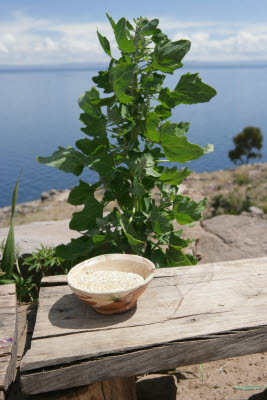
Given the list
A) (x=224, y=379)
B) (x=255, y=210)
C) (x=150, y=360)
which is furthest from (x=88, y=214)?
(x=255, y=210)

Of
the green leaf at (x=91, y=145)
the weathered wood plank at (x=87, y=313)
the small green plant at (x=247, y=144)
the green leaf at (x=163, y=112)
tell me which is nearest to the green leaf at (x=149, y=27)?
the green leaf at (x=163, y=112)

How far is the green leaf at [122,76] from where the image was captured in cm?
202

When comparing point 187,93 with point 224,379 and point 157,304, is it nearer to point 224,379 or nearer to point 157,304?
point 157,304

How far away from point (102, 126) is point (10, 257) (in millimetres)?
1255

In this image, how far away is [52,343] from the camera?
4.85ft

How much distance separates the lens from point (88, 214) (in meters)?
2.39

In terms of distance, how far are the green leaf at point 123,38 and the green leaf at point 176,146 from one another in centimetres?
48

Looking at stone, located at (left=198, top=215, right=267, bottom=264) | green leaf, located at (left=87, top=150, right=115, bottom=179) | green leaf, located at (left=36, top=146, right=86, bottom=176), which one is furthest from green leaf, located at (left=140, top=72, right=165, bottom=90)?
stone, located at (left=198, top=215, right=267, bottom=264)

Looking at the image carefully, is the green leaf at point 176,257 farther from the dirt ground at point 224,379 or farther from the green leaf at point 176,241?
the dirt ground at point 224,379

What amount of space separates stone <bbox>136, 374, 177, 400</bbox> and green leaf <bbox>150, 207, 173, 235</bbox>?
890 mm

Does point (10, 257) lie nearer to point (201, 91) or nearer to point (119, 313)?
point (119, 313)

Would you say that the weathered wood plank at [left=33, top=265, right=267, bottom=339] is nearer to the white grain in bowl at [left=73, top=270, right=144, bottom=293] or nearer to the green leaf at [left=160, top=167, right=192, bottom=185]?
the white grain in bowl at [left=73, top=270, right=144, bottom=293]

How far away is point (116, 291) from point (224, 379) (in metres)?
1.32

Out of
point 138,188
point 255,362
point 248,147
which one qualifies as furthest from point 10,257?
point 248,147
